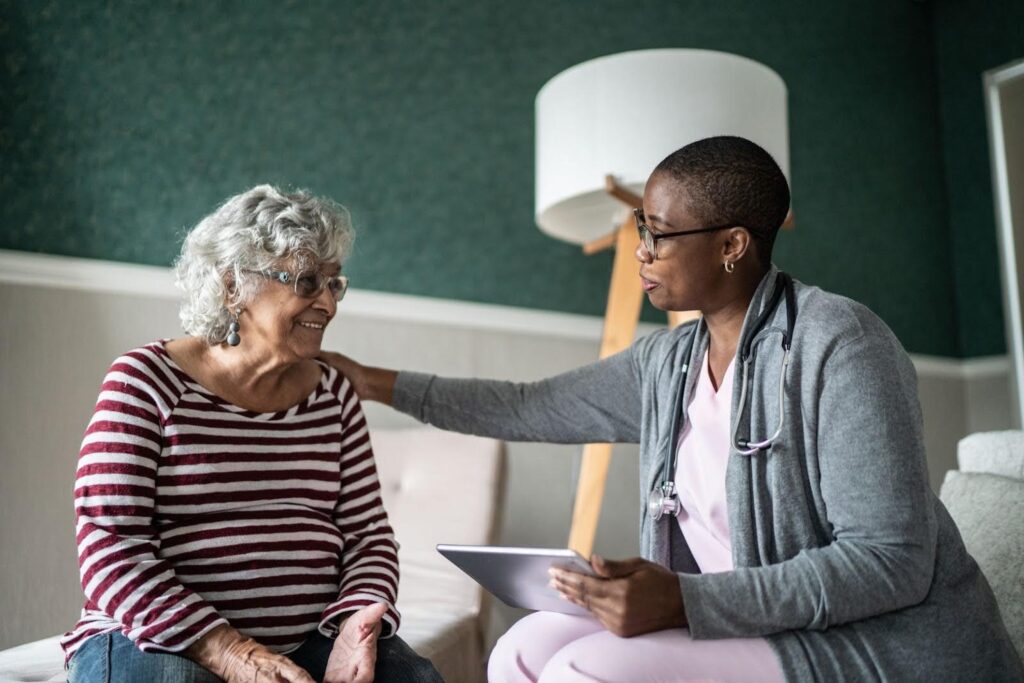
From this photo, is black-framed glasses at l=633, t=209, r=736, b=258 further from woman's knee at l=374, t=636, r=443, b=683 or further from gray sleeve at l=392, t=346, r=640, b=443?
woman's knee at l=374, t=636, r=443, b=683

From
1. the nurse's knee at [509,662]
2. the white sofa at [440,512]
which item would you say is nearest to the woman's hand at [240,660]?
the nurse's knee at [509,662]

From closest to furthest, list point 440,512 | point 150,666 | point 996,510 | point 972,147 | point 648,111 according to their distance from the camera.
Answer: point 150,666
point 996,510
point 648,111
point 440,512
point 972,147

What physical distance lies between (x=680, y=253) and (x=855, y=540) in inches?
18.4

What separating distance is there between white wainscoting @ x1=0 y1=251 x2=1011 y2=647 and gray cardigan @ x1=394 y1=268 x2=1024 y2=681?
52.5 inches

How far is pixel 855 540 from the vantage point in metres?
1.11

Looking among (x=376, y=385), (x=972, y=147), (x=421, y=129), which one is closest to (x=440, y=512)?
(x=376, y=385)

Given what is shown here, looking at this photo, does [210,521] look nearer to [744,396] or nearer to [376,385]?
[376,385]

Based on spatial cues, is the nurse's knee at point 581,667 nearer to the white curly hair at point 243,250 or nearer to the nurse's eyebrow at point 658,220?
→ the nurse's eyebrow at point 658,220

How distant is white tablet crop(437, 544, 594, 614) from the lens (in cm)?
107

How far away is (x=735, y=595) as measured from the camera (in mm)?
1084

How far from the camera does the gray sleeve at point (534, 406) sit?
1620mm

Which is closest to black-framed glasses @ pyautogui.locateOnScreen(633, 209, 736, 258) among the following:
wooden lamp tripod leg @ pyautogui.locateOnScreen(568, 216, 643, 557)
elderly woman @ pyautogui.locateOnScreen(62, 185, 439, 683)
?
elderly woman @ pyautogui.locateOnScreen(62, 185, 439, 683)

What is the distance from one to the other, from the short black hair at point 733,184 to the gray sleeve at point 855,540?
0.28 meters

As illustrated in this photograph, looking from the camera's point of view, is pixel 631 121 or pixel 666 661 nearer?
pixel 666 661
